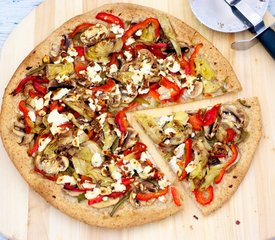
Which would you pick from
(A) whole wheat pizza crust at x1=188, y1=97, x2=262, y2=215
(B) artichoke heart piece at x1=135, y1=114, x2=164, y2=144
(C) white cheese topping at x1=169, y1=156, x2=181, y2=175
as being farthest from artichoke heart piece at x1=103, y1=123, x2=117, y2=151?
(A) whole wheat pizza crust at x1=188, y1=97, x2=262, y2=215

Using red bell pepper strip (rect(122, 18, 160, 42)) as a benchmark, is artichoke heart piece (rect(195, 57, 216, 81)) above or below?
below

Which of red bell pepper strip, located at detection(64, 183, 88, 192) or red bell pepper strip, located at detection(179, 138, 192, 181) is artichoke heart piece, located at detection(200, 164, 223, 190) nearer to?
red bell pepper strip, located at detection(179, 138, 192, 181)

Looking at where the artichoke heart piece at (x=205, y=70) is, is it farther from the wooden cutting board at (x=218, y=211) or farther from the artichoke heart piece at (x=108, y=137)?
the artichoke heart piece at (x=108, y=137)

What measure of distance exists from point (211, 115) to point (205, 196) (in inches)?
28.1

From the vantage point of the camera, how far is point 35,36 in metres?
6.61

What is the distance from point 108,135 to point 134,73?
2.03ft

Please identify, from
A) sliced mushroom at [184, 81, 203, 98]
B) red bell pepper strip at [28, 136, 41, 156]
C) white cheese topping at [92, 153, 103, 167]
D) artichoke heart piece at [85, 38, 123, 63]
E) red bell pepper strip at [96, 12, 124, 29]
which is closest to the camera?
white cheese topping at [92, 153, 103, 167]

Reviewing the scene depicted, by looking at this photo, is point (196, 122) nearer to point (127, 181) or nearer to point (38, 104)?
point (127, 181)

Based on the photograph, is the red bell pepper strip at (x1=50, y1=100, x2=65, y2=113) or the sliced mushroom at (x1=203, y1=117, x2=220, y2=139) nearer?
the sliced mushroom at (x1=203, y1=117, x2=220, y2=139)

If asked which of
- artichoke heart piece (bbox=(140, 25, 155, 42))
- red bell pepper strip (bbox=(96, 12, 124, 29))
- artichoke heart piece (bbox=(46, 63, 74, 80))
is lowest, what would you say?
artichoke heart piece (bbox=(46, 63, 74, 80))

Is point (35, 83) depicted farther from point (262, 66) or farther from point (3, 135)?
point (262, 66)

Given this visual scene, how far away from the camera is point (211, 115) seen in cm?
615

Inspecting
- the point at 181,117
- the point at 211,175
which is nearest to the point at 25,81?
the point at 181,117

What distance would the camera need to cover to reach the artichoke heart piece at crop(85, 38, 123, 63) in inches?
251
